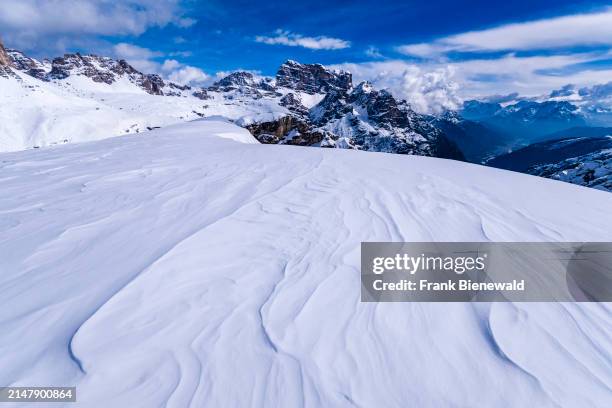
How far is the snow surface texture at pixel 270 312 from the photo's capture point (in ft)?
7.74

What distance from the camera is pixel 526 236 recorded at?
4.55 meters

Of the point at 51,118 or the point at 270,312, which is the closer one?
the point at 270,312

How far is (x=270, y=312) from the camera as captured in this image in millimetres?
3049

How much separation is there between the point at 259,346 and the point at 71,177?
296 inches

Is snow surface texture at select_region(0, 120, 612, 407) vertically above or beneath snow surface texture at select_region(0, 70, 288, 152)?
beneath

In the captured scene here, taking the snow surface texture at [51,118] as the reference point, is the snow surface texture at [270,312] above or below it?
below

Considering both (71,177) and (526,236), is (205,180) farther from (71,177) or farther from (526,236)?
(526,236)

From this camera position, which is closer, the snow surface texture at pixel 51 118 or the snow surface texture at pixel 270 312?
the snow surface texture at pixel 270 312

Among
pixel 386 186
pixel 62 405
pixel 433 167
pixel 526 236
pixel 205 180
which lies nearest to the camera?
pixel 62 405

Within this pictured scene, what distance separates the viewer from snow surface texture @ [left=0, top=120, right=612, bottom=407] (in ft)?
7.74

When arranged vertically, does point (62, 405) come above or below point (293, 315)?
below

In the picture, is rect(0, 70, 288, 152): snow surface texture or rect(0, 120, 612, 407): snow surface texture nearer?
rect(0, 120, 612, 407): snow surface texture

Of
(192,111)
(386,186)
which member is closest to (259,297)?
(386,186)

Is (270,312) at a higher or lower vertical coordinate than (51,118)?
lower
